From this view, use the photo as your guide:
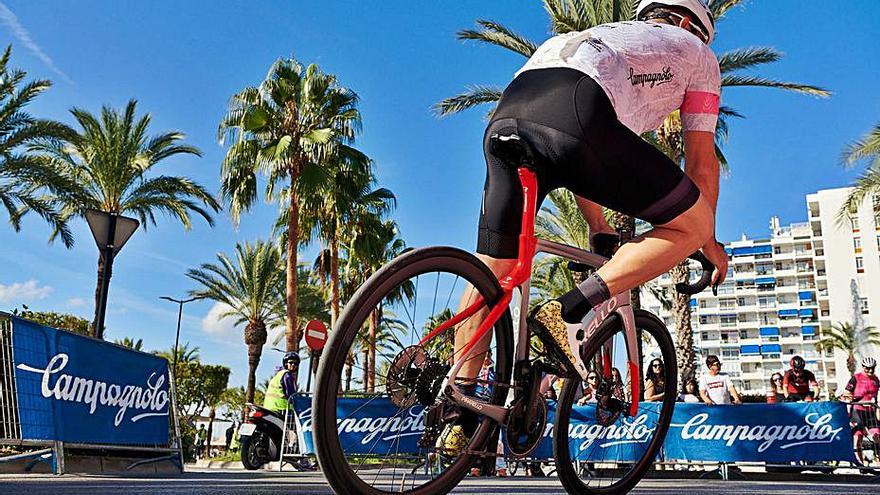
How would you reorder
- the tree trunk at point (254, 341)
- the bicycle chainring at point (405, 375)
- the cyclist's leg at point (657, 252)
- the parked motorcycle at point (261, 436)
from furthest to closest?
Result: the tree trunk at point (254, 341), the parked motorcycle at point (261, 436), the cyclist's leg at point (657, 252), the bicycle chainring at point (405, 375)

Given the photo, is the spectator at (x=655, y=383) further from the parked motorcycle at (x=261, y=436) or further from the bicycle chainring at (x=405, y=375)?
the parked motorcycle at (x=261, y=436)

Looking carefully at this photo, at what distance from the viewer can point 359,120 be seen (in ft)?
88.6

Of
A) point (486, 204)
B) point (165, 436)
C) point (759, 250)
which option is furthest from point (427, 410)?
point (759, 250)

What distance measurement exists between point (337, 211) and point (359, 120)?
3.32 metres

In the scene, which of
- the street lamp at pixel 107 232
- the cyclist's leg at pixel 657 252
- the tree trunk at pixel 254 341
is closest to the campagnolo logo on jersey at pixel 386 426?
the cyclist's leg at pixel 657 252

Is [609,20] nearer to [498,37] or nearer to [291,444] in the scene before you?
[498,37]

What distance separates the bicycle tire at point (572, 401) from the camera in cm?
298

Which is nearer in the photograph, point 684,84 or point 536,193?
point 536,193

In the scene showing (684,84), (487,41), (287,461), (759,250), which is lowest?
(287,461)

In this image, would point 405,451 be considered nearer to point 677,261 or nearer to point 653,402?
point 677,261

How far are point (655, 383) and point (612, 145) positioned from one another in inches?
66.0

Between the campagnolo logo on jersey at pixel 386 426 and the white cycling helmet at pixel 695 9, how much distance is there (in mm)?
1578

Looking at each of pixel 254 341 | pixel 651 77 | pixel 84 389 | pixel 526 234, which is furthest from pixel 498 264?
pixel 254 341

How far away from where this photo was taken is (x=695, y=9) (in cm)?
277
